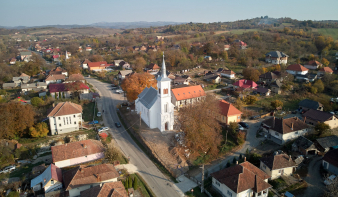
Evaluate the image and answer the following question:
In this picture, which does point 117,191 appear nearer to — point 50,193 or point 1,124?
point 50,193

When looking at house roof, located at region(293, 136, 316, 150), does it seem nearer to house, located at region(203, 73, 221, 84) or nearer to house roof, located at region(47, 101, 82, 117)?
house roof, located at region(47, 101, 82, 117)

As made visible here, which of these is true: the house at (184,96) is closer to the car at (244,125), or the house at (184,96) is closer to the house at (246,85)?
the car at (244,125)

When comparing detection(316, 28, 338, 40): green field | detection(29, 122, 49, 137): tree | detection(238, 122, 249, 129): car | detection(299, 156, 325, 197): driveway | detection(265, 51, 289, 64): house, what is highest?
detection(316, 28, 338, 40): green field

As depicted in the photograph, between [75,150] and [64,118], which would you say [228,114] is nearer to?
[75,150]

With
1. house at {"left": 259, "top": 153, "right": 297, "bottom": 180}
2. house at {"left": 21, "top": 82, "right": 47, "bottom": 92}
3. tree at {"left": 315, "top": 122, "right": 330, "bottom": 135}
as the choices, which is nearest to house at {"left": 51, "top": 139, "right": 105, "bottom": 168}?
house at {"left": 259, "top": 153, "right": 297, "bottom": 180}

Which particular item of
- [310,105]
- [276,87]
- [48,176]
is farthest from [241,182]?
[276,87]

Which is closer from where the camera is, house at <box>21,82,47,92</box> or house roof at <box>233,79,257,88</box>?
house roof at <box>233,79,257,88</box>

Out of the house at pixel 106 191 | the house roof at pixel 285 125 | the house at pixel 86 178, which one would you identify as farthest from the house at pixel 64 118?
the house roof at pixel 285 125
